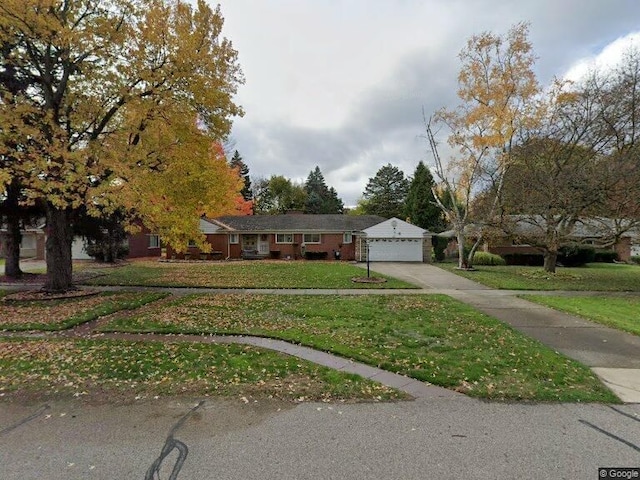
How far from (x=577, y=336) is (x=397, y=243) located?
20947 millimetres

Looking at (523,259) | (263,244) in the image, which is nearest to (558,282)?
(523,259)

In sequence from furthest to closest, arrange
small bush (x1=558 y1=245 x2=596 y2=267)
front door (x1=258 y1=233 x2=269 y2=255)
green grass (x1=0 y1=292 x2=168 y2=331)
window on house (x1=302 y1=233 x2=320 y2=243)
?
1. front door (x1=258 y1=233 x2=269 y2=255)
2. window on house (x1=302 y1=233 x2=320 y2=243)
3. small bush (x1=558 y1=245 x2=596 y2=267)
4. green grass (x1=0 y1=292 x2=168 y2=331)

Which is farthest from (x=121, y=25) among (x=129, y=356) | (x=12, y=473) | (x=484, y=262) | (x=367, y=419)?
(x=484, y=262)

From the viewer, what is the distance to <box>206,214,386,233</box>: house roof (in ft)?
101

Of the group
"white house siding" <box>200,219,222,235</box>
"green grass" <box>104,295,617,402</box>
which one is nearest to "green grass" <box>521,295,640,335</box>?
"green grass" <box>104,295,617,402</box>

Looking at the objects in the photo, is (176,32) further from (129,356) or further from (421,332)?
(421,332)

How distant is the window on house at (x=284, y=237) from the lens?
102 feet

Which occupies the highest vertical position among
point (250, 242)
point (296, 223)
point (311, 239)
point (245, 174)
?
point (245, 174)

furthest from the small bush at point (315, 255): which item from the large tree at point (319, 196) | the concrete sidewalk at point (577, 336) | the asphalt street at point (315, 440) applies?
the large tree at point (319, 196)

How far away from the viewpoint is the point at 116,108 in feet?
41.7

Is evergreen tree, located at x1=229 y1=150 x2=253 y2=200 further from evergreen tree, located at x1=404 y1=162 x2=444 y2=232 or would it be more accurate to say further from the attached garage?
the attached garage

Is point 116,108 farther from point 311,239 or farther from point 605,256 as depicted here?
point 605,256

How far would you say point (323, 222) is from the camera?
32250 millimetres

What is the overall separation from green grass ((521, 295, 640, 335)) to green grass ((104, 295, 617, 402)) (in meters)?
2.93
